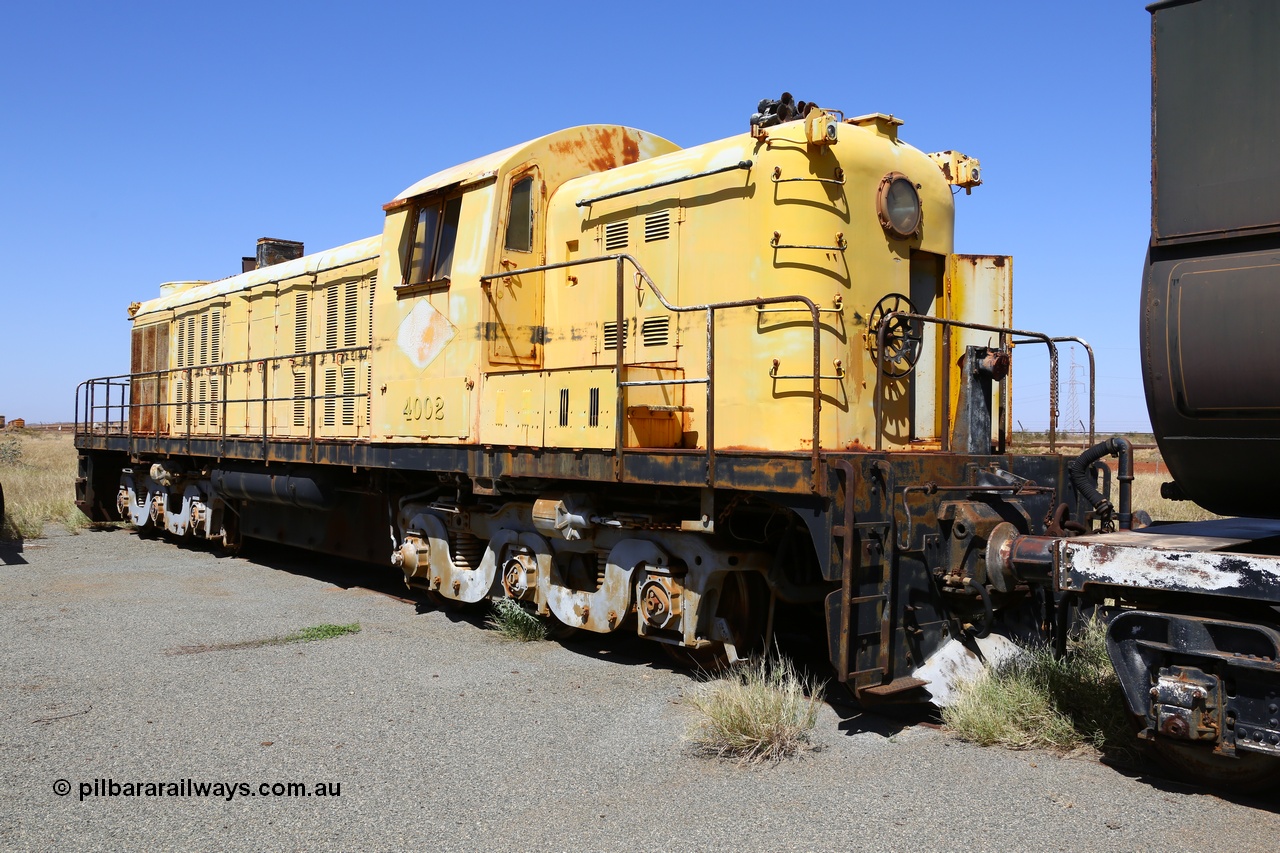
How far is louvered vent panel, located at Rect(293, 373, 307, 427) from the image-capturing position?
11586 millimetres

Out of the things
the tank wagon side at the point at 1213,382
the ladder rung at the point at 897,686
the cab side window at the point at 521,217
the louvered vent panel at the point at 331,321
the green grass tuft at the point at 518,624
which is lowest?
the green grass tuft at the point at 518,624

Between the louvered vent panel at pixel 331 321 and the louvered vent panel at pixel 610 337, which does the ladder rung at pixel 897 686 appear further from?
the louvered vent panel at pixel 331 321

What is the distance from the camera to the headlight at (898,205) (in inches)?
280

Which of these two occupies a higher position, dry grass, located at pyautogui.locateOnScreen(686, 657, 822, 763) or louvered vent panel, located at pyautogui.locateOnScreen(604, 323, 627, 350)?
louvered vent panel, located at pyautogui.locateOnScreen(604, 323, 627, 350)

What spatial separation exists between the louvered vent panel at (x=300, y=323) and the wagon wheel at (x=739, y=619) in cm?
716

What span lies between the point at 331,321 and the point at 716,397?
627 centimetres

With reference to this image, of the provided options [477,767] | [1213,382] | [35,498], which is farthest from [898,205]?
[35,498]

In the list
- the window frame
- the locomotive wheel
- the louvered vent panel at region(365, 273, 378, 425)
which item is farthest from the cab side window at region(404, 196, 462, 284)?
the locomotive wheel

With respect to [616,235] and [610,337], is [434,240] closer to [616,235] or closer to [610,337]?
[616,235]

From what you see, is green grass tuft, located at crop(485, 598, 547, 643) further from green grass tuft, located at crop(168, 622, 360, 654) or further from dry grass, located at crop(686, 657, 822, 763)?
dry grass, located at crop(686, 657, 822, 763)

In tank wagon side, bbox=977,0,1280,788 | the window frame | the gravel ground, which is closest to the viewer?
tank wagon side, bbox=977,0,1280,788

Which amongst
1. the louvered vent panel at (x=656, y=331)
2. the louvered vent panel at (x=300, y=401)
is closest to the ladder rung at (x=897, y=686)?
the louvered vent panel at (x=656, y=331)

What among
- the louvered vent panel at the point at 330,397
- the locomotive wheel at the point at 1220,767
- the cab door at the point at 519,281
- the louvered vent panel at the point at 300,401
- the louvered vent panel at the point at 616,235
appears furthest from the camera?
the louvered vent panel at the point at 300,401

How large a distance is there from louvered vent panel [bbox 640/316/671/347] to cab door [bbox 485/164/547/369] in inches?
50.8
